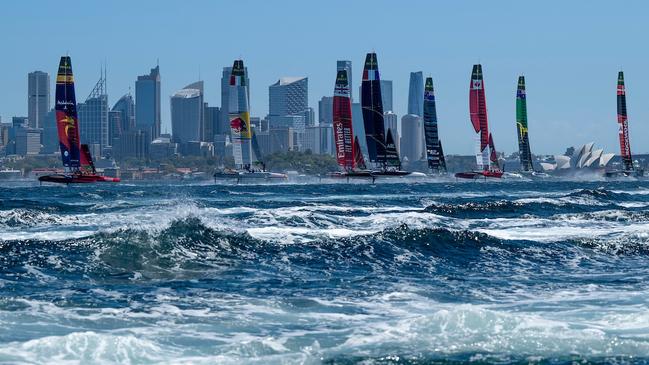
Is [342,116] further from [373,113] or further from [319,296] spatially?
[319,296]

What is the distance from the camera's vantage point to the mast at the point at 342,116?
346 ft

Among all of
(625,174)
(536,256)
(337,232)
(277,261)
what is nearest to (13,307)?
(277,261)

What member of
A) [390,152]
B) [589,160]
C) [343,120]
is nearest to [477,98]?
[390,152]

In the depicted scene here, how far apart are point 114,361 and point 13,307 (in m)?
5.45

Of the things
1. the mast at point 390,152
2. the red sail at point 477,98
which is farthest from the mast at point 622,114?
the mast at point 390,152

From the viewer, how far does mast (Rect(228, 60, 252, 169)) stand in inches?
4508

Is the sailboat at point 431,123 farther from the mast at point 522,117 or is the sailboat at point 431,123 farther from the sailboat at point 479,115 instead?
the mast at point 522,117

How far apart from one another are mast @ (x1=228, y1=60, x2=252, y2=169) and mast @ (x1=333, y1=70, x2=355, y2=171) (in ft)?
39.1

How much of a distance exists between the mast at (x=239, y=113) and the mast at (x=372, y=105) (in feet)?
48.0

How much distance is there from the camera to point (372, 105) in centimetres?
10394

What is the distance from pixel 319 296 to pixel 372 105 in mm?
81502

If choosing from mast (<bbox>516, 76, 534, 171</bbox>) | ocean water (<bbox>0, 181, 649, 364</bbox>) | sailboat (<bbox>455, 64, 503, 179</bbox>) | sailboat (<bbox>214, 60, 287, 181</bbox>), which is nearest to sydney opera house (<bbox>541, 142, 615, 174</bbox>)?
mast (<bbox>516, 76, 534, 171</bbox>)

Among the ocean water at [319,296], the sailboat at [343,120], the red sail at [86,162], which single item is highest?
the sailboat at [343,120]

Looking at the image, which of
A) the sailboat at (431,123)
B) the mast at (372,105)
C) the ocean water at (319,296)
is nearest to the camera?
the ocean water at (319,296)
